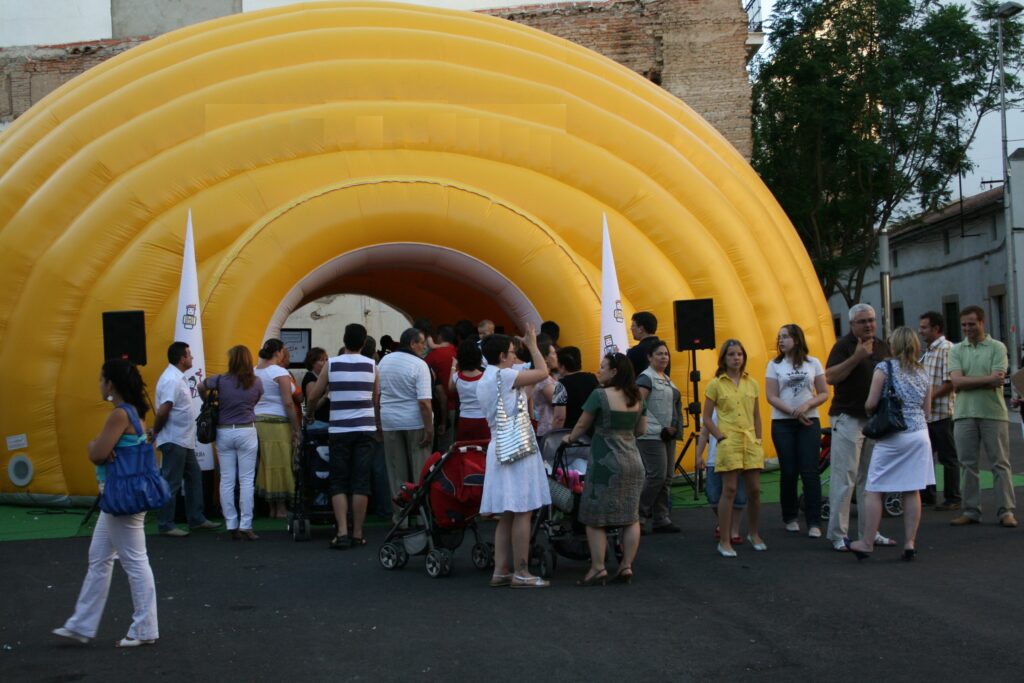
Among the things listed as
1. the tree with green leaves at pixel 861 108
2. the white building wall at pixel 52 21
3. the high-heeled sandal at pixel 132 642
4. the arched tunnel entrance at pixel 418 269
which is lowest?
the high-heeled sandal at pixel 132 642

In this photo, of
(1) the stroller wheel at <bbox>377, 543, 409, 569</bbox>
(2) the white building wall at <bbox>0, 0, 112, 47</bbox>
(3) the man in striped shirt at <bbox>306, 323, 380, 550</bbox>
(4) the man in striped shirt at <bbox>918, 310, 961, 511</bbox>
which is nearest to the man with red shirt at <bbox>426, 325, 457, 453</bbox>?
(3) the man in striped shirt at <bbox>306, 323, 380, 550</bbox>

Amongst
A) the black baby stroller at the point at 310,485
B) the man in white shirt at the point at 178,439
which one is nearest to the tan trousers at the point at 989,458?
the black baby stroller at the point at 310,485

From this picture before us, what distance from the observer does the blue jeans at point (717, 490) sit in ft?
28.0

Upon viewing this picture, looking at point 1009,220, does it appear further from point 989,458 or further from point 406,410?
point 406,410

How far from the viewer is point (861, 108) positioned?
26016mm

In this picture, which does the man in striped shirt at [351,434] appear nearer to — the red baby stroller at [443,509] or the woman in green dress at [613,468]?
the red baby stroller at [443,509]

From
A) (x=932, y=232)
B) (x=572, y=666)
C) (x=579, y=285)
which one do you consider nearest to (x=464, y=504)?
(x=572, y=666)

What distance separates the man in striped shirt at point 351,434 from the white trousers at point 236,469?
799 mm

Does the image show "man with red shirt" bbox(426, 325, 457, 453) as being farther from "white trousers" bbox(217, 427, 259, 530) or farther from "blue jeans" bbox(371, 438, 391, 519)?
"white trousers" bbox(217, 427, 259, 530)

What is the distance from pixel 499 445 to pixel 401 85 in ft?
20.5

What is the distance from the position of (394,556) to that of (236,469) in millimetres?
2144

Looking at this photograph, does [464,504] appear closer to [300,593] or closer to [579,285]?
[300,593]

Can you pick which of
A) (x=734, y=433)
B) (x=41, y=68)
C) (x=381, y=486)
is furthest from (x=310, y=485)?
(x=41, y=68)

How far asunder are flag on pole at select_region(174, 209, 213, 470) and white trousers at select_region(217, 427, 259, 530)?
3.60 feet
